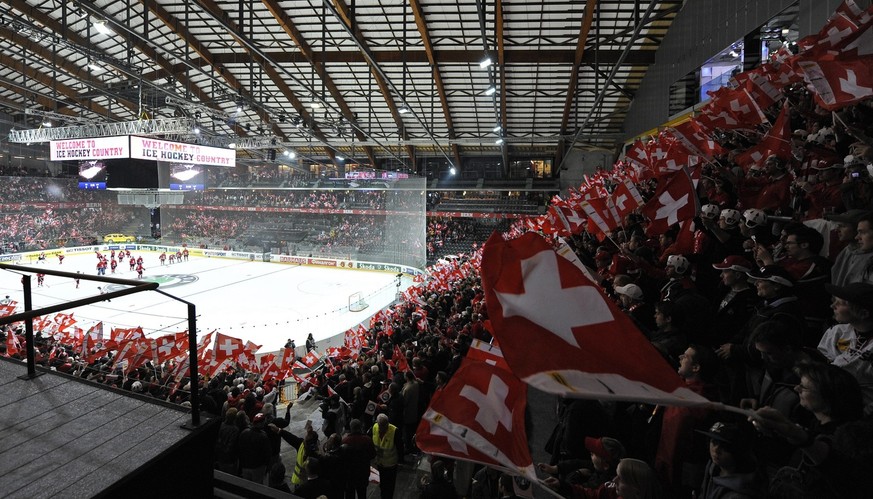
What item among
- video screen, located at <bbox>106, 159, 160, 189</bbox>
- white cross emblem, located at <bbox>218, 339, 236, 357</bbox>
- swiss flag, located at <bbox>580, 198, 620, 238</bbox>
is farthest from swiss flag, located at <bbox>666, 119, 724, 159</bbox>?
video screen, located at <bbox>106, 159, 160, 189</bbox>

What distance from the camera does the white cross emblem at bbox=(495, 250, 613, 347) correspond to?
6.22ft

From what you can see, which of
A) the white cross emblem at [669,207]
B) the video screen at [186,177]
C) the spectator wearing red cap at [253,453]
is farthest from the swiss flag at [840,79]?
the video screen at [186,177]

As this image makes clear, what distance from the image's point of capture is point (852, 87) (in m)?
3.47

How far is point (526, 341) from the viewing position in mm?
1796

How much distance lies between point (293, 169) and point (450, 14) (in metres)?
23.8

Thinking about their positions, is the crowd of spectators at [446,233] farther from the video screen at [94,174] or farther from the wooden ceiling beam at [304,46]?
the video screen at [94,174]

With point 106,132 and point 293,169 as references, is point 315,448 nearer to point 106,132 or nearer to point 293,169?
point 106,132

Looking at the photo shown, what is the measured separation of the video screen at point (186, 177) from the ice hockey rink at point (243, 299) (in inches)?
185

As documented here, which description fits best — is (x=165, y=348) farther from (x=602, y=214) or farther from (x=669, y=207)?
(x=669, y=207)

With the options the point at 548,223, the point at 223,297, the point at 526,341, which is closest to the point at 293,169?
the point at 223,297

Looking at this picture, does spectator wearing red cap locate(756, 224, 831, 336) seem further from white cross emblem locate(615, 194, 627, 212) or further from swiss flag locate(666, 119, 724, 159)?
white cross emblem locate(615, 194, 627, 212)

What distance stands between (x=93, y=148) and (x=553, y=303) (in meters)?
17.4

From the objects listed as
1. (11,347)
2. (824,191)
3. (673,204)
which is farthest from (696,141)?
(11,347)

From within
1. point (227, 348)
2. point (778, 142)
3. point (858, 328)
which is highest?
point (778, 142)
